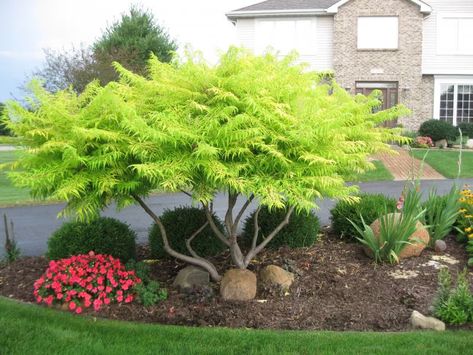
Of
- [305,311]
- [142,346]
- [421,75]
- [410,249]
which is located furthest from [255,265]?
[421,75]

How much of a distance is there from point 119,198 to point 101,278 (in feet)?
3.01

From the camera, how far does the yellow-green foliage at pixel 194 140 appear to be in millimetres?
5156

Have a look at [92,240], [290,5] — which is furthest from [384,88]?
[92,240]

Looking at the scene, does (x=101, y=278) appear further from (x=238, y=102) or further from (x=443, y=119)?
(x=443, y=119)

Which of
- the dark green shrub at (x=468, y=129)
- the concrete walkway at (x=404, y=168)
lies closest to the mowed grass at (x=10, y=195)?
the concrete walkway at (x=404, y=168)

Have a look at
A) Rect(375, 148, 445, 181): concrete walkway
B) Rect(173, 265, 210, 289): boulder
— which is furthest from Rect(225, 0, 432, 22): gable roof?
Rect(173, 265, 210, 289): boulder

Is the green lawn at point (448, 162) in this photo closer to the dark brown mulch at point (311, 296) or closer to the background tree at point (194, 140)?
the dark brown mulch at point (311, 296)

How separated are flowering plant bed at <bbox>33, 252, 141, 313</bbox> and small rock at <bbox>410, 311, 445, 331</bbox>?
9.90ft

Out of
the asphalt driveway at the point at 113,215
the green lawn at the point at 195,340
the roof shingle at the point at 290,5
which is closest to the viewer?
the green lawn at the point at 195,340

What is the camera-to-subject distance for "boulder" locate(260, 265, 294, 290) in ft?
20.7

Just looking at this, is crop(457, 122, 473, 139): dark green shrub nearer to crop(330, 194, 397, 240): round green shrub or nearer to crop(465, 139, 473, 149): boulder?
crop(465, 139, 473, 149): boulder

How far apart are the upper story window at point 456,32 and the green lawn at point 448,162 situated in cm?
701

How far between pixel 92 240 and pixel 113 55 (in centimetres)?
2446

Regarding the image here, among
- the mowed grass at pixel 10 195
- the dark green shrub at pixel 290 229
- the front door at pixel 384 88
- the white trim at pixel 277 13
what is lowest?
the mowed grass at pixel 10 195
